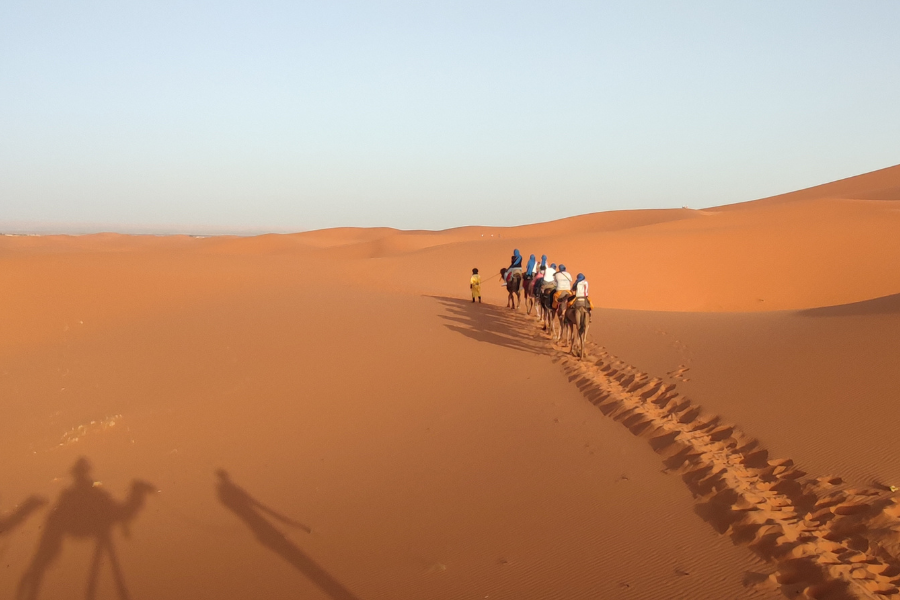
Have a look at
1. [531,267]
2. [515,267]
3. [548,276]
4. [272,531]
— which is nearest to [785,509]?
[272,531]

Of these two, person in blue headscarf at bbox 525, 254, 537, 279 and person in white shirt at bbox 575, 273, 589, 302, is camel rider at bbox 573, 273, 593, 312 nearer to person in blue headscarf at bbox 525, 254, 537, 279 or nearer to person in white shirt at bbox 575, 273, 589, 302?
person in white shirt at bbox 575, 273, 589, 302

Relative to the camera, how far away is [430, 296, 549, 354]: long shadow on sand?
14.3m

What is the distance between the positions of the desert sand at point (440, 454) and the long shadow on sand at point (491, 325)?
0.15m

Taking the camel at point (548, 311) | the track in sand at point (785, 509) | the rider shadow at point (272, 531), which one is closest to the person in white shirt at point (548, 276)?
the camel at point (548, 311)

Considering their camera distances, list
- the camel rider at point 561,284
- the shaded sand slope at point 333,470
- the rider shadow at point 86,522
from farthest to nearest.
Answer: the camel rider at point 561,284
the rider shadow at point 86,522
the shaded sand slope at point 333,470

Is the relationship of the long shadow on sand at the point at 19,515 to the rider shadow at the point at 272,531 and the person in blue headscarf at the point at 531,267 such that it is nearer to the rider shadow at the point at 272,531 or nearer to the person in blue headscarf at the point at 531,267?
the rider shadow at the point at 272,531

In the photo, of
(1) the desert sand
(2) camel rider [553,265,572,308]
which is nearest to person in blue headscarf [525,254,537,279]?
(1) the desert sand

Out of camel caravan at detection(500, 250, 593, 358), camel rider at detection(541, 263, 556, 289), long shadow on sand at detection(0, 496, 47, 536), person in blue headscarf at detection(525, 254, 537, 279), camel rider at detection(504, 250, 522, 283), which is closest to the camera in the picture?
long shadow on sand at detection(0, 496, 47, 536)

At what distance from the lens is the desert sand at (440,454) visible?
5.27 m

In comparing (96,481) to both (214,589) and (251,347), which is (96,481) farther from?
(251,347)

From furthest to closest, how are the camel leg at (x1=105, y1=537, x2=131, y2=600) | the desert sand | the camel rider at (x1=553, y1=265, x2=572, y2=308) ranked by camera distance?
1. the camel rider at (x1=553, y1=265, x2=572, y2=308)
2. the camel leg at (x1=105, y1=537, x2=131, y2=600)
3. the desert sand

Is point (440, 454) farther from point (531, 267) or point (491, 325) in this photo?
point (531, 267)

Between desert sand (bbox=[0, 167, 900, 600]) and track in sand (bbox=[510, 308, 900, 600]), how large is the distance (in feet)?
0.08

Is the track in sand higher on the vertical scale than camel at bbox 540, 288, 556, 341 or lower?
lower
